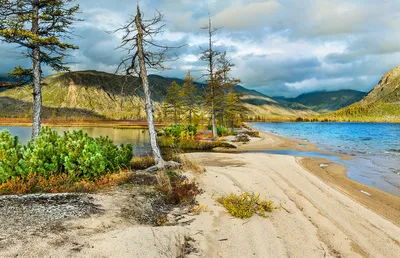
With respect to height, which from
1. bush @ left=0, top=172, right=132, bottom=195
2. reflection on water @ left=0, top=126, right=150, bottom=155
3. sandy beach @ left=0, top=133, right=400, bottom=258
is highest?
bush @ left=0, top=172, right=132, bottom=195

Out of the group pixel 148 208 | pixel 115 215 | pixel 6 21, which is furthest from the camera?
pixel 6 21

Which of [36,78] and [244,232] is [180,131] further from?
[244,232]

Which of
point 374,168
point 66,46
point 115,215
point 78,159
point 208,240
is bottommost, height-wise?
point 374,168

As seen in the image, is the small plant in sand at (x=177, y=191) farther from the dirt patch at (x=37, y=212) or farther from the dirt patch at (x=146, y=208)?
the dirt patch at (x=37, y=212)

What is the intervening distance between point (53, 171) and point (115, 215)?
4.73 meters

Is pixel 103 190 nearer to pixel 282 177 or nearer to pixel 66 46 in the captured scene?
pixel 282 177

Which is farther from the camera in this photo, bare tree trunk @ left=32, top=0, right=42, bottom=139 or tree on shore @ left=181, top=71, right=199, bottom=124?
tree on shore @ left=181, top=71, right=199, bottom=124

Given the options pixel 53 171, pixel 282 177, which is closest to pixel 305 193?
pixel 282 177

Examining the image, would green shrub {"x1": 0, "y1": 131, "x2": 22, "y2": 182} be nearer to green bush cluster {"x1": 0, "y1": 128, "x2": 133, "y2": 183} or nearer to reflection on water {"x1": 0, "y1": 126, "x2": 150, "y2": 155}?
green bush cluster {"x1": 0, "y1": 128, "x2": 133, "y2": 183}

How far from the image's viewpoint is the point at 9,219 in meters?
5.04

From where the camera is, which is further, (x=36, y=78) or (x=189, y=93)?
(x=189, y=93)

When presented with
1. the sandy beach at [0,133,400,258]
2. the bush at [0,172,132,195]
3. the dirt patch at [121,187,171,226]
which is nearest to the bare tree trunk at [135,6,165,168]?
the bush at [0,172,132,195]

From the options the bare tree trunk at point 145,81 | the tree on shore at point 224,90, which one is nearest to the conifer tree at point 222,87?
the tree on shore at point 224,90

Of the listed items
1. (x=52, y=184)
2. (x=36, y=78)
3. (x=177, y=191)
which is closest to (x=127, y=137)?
(x=36, y=78)
